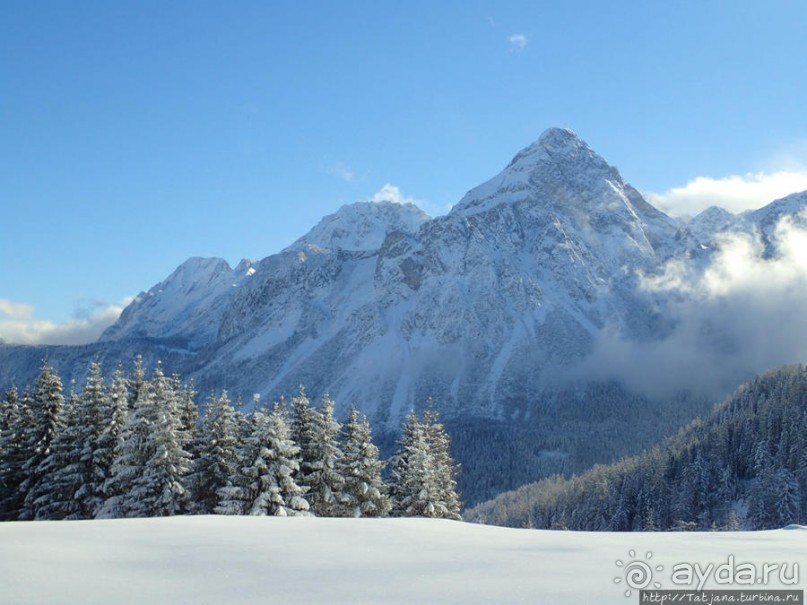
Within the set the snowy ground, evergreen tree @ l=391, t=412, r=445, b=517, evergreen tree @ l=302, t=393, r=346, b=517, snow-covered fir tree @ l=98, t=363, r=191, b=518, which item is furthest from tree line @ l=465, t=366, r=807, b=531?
the snowy ground

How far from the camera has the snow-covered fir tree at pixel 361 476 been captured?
3625cm

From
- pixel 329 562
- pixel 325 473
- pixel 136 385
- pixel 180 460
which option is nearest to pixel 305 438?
pixel 325 473

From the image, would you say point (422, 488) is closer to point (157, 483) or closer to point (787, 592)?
point (157, 483)

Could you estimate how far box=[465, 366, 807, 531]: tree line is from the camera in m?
102

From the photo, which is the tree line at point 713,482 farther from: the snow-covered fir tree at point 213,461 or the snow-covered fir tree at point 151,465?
the snow-covered fir tree at point 151,465

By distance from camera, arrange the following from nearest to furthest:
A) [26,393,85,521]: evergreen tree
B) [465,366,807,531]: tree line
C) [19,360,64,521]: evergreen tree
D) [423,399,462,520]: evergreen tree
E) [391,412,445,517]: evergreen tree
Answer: [26,393,85,521]: evergreen tree < [19,360,64,521]: evergreen tree < [391,412,445,517]: evergreen tree < [423,399,462,520]: evergreen tree < [465,366,807,531]: tree line

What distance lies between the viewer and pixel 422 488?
38.0 meters

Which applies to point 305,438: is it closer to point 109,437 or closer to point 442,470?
point 109,437

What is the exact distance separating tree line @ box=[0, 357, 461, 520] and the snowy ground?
16.2 m

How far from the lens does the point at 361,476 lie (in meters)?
36.8

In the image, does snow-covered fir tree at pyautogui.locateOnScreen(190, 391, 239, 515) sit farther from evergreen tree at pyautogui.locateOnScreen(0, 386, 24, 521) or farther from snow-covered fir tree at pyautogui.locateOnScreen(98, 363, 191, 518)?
evergreen tree at pyautogui.locateOnScreen(0, 386, 24, 521)

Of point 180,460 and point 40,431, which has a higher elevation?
point 40,431

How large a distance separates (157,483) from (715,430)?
382ft

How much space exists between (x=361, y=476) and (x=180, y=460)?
9356mm
